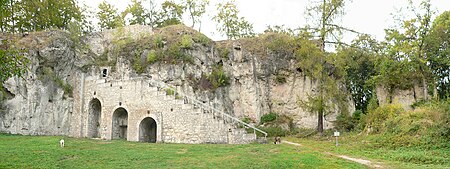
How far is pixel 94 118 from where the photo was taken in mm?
30469

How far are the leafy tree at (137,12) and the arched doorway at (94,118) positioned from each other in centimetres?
1406

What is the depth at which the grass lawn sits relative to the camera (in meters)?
15.9

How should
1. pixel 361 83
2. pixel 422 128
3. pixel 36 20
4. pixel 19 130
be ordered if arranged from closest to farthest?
pixel 422 128, pixel 19 130, pixel 36 20, pixel 361 83

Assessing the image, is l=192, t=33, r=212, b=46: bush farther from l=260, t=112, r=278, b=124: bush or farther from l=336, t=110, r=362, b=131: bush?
l=336, t=110, r=362, b=131: bush

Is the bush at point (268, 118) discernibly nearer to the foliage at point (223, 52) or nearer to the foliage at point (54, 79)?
the foliage at point (223, 52)

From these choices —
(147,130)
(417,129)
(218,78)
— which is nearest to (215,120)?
(147,130)

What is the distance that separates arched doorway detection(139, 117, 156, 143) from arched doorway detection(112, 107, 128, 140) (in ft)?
6.07

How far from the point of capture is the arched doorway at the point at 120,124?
28797mm

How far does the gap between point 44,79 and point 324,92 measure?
60.7 ft

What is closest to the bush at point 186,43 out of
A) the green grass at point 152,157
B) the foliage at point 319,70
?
the foliage at point 319,70

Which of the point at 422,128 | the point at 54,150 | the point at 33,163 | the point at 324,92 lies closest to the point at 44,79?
the point at 54,150

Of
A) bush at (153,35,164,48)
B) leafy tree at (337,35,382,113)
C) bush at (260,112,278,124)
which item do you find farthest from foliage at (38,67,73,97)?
leafy tree at (337,35,382,113)

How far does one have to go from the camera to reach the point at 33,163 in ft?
49.2

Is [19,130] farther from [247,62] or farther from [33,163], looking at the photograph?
[247,62]
